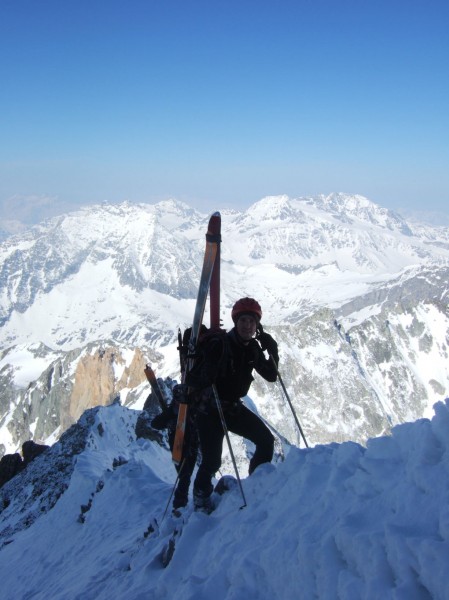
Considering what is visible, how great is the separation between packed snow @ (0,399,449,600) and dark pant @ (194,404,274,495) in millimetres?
474

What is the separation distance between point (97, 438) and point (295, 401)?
143527 millimetres

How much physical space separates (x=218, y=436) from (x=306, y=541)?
3905 mm

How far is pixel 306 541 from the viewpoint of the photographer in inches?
240

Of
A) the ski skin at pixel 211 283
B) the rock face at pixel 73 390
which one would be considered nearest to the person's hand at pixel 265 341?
the ski skin at pixel 211 283

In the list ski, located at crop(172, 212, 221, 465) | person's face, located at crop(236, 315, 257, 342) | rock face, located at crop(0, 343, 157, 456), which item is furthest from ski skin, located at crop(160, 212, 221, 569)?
rock face, located at crop(0, 343, 157, 456)

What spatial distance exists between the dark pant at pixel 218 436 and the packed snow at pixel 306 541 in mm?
474

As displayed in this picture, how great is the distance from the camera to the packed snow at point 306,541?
5027 mm

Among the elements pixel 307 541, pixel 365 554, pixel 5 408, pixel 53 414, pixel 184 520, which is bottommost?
pixel 5 408

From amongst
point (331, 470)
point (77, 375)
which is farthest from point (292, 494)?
point (77, 375)

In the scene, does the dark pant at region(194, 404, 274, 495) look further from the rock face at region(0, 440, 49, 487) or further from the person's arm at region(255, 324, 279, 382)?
the rock face at region(0, 440, 49, 487)

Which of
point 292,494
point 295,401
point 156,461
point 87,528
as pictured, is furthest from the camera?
point 295,401

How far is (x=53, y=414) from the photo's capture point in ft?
499

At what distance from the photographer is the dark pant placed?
9758mm

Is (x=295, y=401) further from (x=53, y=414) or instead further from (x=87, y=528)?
(x=87, y=528)
